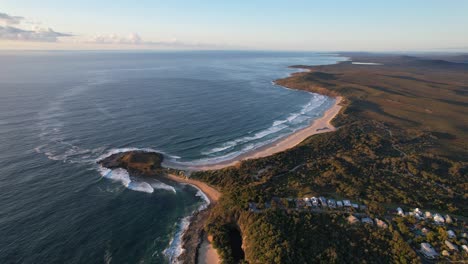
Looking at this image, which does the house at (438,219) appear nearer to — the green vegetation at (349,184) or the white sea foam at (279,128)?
the green vegetation at (349,184)

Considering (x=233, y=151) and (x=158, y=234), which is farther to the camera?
(x=233, y=151)

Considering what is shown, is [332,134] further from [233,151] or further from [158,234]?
[158,234]

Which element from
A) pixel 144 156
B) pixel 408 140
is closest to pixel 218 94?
pixel 144 156

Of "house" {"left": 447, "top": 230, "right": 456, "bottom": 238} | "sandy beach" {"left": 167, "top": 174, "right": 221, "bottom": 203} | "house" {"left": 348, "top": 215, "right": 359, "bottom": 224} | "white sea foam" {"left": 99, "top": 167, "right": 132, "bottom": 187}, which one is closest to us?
"house" {"left": 447, "top": 230, "right": 456, "bottom": 238}

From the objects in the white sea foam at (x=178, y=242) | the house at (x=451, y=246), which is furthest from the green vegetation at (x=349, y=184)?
the house at (x=451, y=246)

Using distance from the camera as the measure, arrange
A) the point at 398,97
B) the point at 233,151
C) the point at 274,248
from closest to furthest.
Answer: the point at 274,248 < the point at 233,151 < the point at 398,97

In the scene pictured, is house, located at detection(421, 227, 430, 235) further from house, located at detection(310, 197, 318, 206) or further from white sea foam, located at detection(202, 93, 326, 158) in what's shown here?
A: white sea foam, located at detection(202, 93, 326, 158)

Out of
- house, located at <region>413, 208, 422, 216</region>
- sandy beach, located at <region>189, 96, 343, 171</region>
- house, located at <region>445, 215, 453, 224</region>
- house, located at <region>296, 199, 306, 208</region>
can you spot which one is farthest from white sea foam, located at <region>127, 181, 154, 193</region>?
house, located at <region>445, 215, 453, 224</region>
